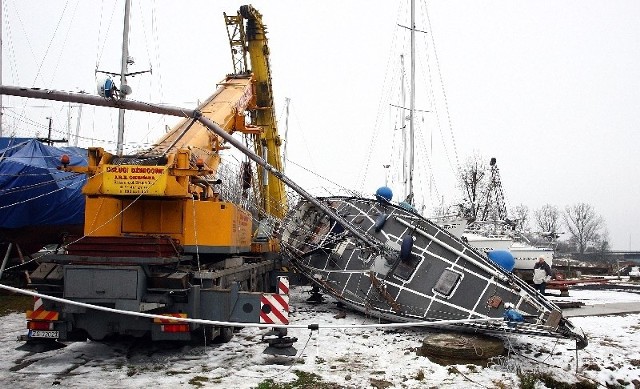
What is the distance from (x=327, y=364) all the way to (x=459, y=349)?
83.9 inches

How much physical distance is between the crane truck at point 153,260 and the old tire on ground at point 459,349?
255cm

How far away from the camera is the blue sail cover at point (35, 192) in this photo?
1548 cm

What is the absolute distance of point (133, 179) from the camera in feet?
27.4

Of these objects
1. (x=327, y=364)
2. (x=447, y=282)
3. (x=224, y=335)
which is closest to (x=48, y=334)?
(x=224, y=335)

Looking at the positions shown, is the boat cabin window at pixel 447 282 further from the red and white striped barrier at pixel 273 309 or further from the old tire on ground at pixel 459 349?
the red and white striped barrier at pixel 273 309

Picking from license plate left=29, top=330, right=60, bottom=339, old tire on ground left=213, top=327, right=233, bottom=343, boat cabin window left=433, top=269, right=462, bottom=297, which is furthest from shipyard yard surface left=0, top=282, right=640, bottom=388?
boat cabin window left=433, top=269, right=462, bottom=297

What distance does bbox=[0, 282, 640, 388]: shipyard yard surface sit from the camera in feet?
23.8

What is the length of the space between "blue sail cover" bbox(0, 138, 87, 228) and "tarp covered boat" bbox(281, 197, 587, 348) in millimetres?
7906

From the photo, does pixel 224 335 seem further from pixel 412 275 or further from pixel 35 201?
pixel 35 201

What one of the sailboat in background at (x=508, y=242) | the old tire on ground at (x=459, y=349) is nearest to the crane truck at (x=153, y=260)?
the old tire on ground at (x=459, y=349)

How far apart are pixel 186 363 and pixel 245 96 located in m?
7.89

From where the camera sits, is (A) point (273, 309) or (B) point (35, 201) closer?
(A) point (273, 309)

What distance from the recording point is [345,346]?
934 cm

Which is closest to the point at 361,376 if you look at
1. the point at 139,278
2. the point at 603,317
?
the point at 139,278
